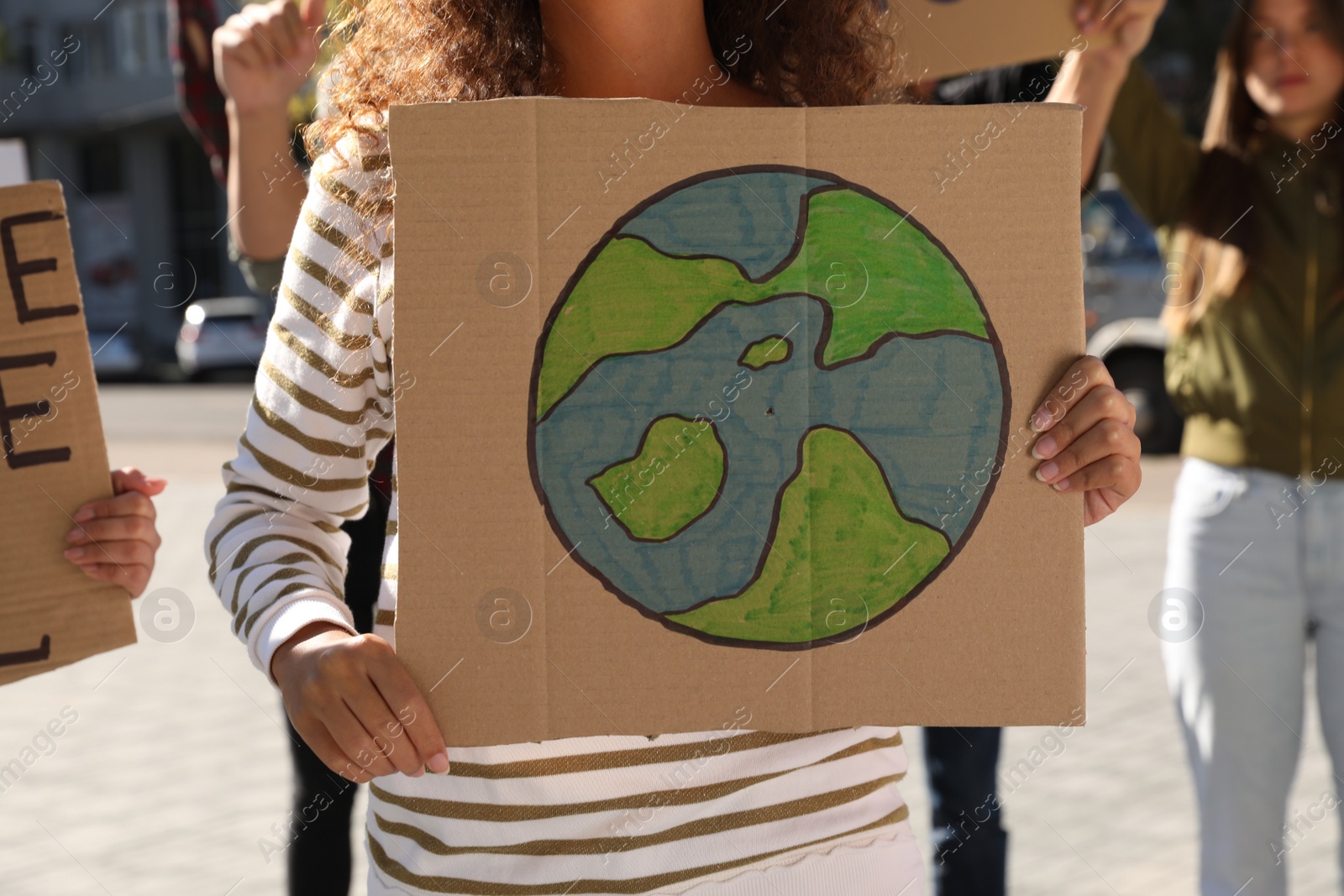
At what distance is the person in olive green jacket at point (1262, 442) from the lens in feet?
8.57

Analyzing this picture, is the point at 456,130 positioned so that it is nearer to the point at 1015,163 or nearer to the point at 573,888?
the point at 1015,163

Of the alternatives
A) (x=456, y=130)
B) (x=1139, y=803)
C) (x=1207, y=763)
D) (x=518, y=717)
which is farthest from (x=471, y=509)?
(x=1139, y=803)

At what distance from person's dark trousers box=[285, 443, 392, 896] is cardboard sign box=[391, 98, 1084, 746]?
110 centimetres

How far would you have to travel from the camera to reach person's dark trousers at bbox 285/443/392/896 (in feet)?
7.82

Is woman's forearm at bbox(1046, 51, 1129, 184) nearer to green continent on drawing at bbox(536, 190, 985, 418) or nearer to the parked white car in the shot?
green continent on drawing at bbox(536, 190, 985, 418)

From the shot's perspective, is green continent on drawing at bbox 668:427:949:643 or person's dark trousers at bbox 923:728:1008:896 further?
person's dark trousers at bbox 923:728:1008:896

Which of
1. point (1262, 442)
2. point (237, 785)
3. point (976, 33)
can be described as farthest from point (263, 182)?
point (237, 785)

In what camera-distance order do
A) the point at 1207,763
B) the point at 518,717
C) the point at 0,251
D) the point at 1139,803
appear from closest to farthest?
1. the point at 518,717
2. the point at 0,251
3. the point at 1207,763
4. the point at 1139,803

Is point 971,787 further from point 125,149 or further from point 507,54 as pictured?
point 125,149

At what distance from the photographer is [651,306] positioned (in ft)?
4.16

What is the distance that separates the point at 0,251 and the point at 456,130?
0.73m

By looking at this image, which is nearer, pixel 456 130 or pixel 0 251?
pixel 456 130

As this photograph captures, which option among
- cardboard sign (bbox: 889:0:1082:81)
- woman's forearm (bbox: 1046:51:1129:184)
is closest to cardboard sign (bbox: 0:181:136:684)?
cardboard sign (bbox: 889:0:1082:81)

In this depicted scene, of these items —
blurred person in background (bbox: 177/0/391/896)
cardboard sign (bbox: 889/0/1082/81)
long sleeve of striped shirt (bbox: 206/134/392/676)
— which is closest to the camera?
long sleeve of striped shirt (bbox: 206/134/392/676)
